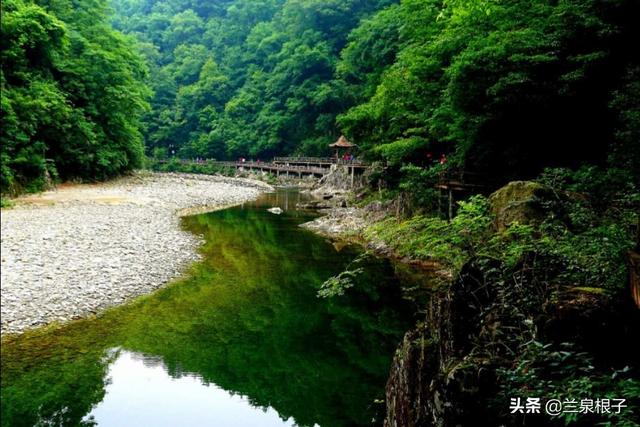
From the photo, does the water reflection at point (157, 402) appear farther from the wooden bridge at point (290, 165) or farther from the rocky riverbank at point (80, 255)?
the wooden bridge at point (290, 165)

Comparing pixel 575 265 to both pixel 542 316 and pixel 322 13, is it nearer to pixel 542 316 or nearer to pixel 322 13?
pixel 542 316

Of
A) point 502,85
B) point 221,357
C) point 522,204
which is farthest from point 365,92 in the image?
point 221,357

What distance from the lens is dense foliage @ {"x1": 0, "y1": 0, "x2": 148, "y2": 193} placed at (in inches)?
782

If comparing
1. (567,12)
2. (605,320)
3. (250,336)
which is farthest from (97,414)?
(567,12)

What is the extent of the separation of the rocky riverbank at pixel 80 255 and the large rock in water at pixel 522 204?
299 inches

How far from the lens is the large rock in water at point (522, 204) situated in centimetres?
820

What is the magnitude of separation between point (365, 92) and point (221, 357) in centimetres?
2716

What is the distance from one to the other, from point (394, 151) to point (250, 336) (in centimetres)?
983

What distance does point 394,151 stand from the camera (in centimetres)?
1644

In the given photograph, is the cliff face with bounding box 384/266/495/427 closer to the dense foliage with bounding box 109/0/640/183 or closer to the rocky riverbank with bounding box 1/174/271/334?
the dense foliage with bounding box 109/0/640/183

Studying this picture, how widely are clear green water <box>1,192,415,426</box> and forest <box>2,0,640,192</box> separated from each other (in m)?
5.15

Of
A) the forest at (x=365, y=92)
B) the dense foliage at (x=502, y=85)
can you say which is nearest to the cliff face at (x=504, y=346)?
the dense foliage at (x=502, y=85)

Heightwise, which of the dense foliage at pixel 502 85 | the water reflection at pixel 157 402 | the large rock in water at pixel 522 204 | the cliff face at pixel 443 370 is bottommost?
the water reflection at pixel 157 402

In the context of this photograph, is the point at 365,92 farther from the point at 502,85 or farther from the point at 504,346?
the point at 504,346
